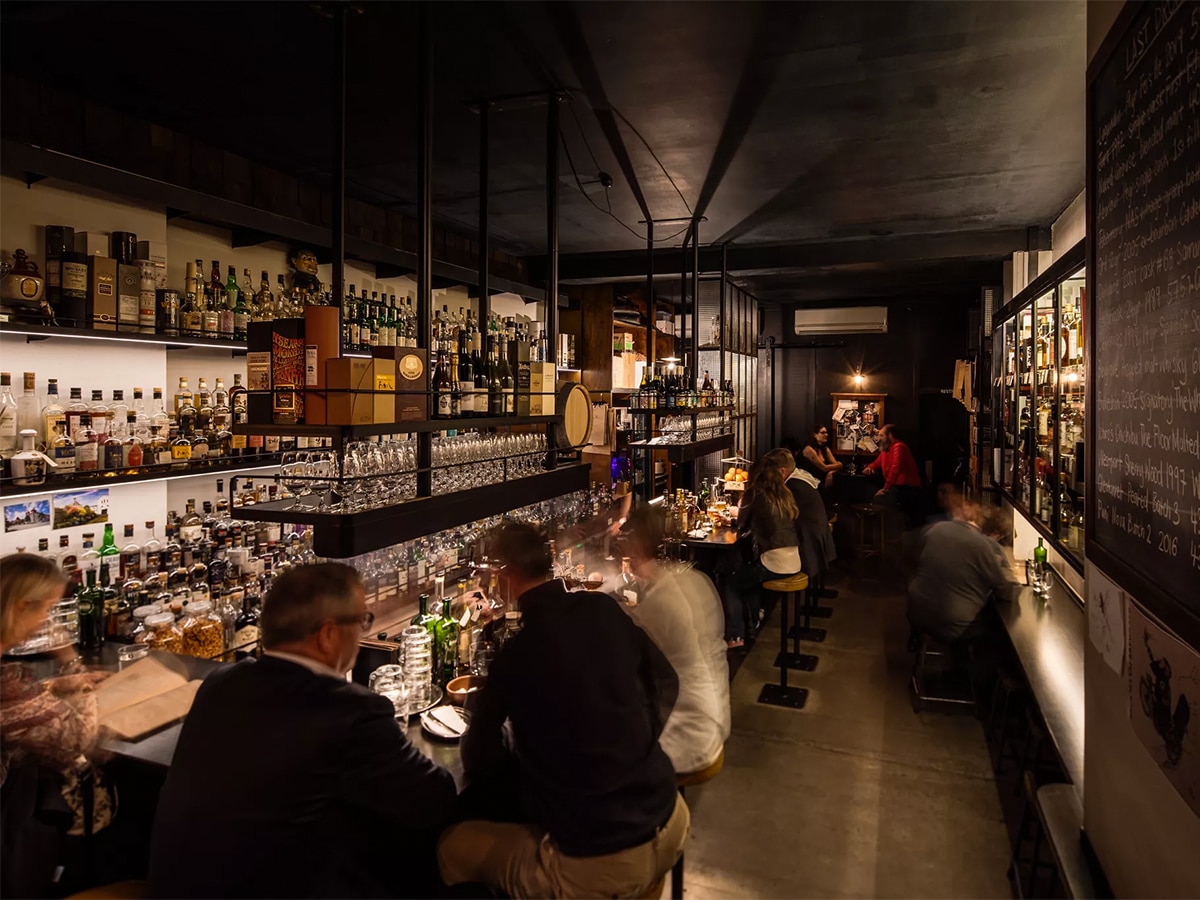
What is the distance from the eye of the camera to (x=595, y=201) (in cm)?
522

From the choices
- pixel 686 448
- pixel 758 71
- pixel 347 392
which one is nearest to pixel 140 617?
pixel 347 392

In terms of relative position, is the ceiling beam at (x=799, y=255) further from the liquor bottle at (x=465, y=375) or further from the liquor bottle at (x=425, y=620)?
the liquor bottle at (x=425, y=620)

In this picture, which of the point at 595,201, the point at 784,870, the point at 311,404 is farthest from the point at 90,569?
the point at 595,201

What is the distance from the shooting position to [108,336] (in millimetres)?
3111

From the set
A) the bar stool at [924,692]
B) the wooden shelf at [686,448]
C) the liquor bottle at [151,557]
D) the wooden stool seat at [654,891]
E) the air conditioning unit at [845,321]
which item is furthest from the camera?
the air conditioning unit at [845,321]

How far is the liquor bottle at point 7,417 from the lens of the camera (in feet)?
9.79

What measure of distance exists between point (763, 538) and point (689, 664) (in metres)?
2.92

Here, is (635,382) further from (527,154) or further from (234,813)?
(234,813)

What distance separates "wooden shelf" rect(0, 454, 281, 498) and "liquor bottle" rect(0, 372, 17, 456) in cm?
23

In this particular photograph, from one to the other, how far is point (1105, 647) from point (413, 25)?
3.07m

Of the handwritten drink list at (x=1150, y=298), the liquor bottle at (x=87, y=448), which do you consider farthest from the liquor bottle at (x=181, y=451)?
the handwritten drink list at (x=1150, y=298)

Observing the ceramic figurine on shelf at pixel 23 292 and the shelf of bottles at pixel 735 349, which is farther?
the shelf of bottles at pixel 735 349

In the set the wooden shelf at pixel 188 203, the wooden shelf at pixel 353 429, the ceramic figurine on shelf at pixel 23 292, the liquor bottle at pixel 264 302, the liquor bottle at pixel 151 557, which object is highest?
the wooden shelf at pixel 188 203

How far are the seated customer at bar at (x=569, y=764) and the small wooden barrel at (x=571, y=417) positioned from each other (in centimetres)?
125
